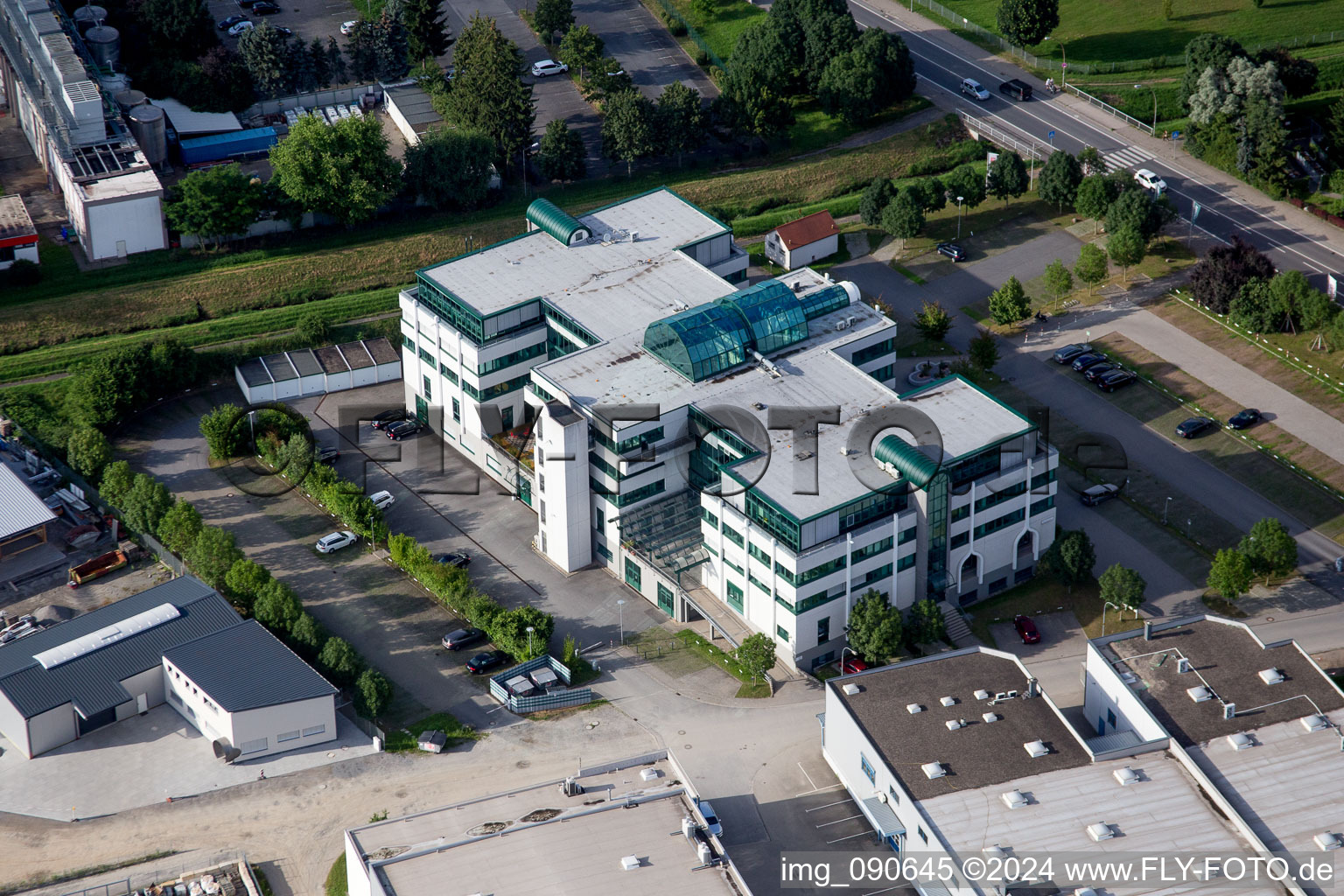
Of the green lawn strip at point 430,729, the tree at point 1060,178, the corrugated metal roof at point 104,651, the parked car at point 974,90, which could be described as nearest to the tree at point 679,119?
the parked car at point 974,90

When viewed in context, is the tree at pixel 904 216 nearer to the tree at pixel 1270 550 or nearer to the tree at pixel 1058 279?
the tree at pixel 1058 279

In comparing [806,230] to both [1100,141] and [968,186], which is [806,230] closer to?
[968,186]

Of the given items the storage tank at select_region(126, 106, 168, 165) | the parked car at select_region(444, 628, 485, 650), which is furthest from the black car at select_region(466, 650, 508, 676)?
the storage tank at select_region(126, 106, 168, 165)

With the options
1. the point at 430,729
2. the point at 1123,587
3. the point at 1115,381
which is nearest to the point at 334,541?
the point at 430,729

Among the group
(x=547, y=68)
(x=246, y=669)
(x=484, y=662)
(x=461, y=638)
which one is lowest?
(x=484, y=662)

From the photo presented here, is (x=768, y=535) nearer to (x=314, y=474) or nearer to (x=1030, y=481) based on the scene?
(x=1030, y=481)
